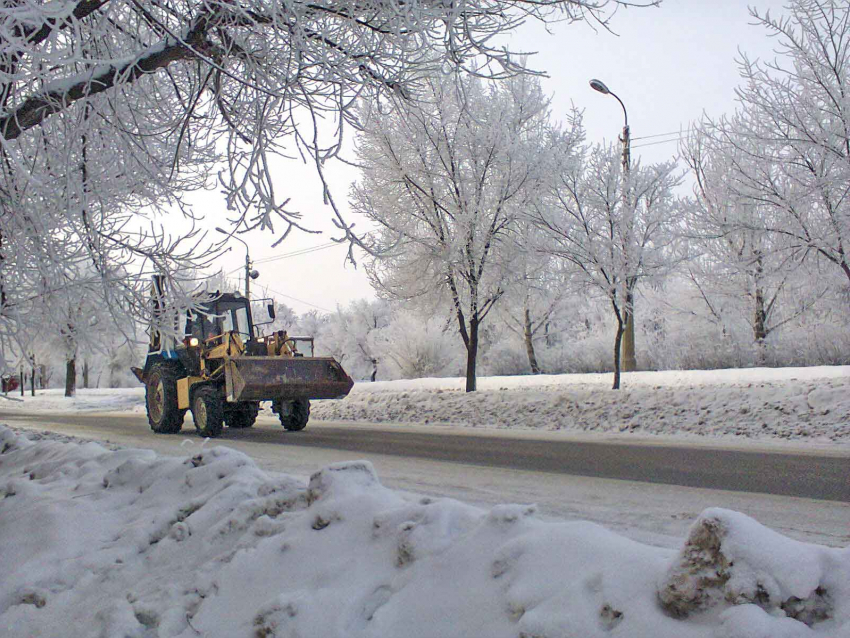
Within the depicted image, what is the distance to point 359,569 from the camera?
2.89 metres

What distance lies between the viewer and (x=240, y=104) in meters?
4.75

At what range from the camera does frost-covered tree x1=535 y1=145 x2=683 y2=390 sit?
51.7ft

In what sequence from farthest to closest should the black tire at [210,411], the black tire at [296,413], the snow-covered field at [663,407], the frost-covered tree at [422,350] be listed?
1. the frost-covered tree at [422,350]
2. the black tire at [296,413]
3. the black tire at [210,411]
4. the snow-covered field at [663,407]

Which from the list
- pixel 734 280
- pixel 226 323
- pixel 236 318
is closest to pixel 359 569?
pixel 226 323

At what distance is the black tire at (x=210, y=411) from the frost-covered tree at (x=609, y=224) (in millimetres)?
8407

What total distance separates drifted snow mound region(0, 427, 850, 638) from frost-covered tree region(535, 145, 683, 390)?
12.5 meters

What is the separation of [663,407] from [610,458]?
433 centimetres

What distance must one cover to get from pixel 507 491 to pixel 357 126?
11.2 ft

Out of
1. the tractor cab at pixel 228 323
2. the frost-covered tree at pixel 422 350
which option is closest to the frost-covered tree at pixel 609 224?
the tractor cab at pixel 228 323

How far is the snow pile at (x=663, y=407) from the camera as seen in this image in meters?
10.1

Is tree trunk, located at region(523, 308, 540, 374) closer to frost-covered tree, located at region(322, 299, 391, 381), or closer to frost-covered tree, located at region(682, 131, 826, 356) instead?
frost-covered tree, located at region(682, 131, 826, 356)

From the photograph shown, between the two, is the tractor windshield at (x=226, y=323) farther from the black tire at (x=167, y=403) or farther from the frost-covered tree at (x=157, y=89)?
the frost-covered tree at (x=157, y=89)

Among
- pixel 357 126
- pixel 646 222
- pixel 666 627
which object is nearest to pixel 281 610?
pixel 666 627

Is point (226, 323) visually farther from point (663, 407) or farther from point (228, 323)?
point (663, 407)
